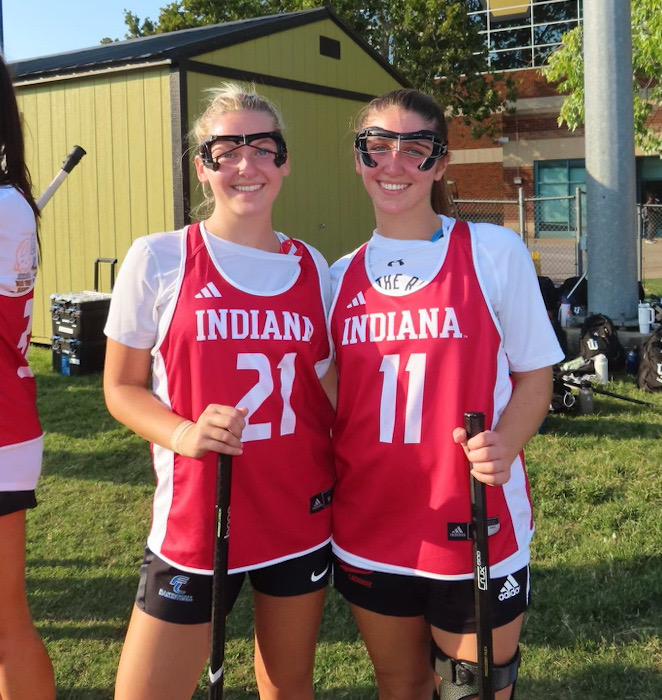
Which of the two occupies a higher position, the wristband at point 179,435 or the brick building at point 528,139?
the brick building at point 528,139

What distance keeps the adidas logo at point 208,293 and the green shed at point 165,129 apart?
8.51 meters

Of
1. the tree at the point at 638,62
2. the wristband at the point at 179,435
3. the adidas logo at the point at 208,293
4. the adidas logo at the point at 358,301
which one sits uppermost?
the tree at the point at 638,62

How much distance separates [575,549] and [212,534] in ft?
10.1

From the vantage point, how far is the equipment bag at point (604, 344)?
9.21m

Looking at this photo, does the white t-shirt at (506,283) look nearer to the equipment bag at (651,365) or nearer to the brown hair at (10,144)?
the brown hair at (10,144)

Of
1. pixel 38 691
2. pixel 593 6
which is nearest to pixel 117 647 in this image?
pixel 38 691

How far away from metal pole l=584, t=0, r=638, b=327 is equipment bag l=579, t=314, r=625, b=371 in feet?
2.18

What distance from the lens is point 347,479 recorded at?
2.29 m

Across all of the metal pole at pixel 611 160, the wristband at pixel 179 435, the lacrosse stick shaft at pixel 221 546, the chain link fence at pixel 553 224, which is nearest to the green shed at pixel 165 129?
the metal pole at pixel 611 160

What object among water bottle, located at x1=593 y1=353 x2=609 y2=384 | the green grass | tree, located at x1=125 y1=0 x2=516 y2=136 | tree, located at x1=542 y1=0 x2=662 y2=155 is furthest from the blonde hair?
tree, located at x1=125 y1=0 x2=516 y2=136

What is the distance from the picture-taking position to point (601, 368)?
880 centimetres

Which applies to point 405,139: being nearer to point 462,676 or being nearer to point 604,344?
point 462,676

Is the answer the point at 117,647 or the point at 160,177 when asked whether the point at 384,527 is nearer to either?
the point at 117,647

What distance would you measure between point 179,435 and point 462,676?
1.03 meters
